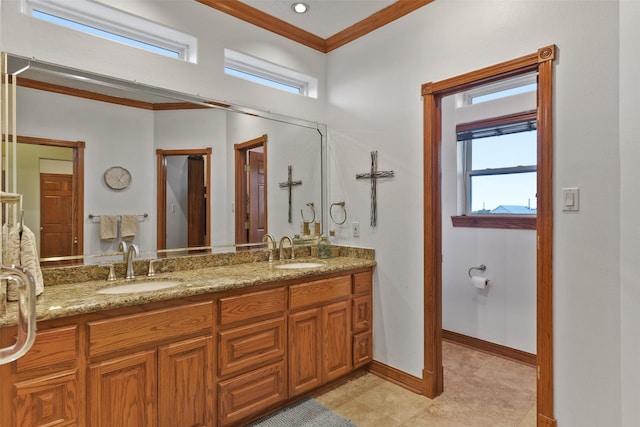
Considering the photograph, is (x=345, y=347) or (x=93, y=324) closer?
(x=93, y=324)

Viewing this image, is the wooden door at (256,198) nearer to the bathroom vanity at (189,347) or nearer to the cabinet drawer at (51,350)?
the bathroom vanity at (189,347)

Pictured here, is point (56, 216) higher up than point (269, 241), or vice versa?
point (56, 216)

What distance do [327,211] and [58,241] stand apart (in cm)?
194

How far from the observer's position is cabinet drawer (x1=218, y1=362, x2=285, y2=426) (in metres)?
1.90

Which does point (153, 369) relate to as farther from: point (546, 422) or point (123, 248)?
point (546, 422)

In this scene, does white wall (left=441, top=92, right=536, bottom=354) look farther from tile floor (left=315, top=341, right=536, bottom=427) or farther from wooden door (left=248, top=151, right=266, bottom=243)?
wooden door (left=248, top=151, right=266, bottom=243)

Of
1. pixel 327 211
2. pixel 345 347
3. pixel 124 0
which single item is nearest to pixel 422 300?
pixel 345 347

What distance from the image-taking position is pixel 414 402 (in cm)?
233

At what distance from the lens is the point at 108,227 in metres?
2.06

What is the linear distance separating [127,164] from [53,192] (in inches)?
16.1

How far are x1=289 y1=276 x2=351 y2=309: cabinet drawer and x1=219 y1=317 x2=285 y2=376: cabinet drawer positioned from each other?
16 cm

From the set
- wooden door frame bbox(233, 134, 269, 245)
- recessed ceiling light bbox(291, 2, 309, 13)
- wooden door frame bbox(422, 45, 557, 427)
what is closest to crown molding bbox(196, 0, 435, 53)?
recessed ceiling light bbox(291, 2, 309, 13)

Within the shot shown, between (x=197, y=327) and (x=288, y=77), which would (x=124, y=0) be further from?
(x=197, y=327)

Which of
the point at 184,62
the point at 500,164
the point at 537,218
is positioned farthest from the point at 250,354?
the point at 500,164
